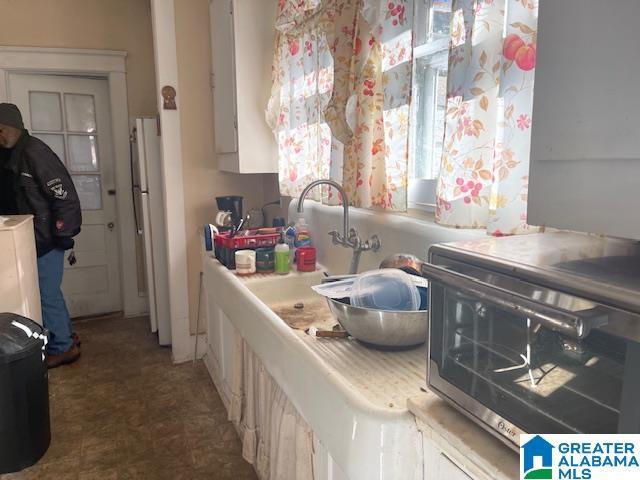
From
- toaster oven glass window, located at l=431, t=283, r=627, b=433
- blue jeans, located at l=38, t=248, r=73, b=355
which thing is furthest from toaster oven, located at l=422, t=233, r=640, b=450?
blue jeans, located at l=38, t=248, r=73, b=355

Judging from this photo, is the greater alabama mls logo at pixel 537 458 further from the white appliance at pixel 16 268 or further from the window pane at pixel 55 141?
the window pane at pixel 55 141

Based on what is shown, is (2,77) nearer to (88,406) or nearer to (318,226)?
(88,406)

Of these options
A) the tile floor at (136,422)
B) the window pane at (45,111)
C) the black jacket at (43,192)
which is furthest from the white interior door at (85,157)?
the black jacket at (43,192)

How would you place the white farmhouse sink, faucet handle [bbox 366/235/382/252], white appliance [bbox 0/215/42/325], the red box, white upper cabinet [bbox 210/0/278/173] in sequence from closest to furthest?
the white farmhouse sink, faucet handle [bbox 366/235/382/252], the red box, white appliance [bbox 0/215/42/325], white upper cabinet [bbox 210/0/278/173]

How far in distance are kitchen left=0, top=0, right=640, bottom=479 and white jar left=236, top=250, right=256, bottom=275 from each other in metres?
0.02

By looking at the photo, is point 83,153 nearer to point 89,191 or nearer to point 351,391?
point 89,191

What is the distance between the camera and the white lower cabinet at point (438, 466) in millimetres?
705

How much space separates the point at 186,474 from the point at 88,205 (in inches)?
99.0

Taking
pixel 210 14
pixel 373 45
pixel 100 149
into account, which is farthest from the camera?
pixel 100 149

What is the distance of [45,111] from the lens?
11.3ft

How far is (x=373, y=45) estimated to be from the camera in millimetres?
1493

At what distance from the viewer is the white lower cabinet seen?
705 mm

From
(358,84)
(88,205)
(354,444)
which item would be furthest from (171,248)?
(354,444)

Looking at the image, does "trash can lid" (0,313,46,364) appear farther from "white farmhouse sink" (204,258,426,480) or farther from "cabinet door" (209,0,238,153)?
"cabinet door" (209,0,238,153)
